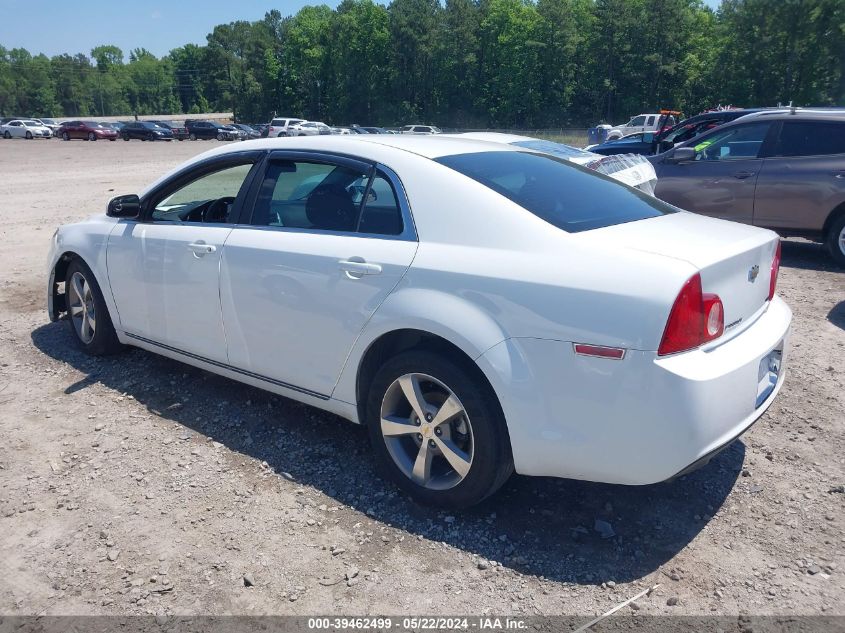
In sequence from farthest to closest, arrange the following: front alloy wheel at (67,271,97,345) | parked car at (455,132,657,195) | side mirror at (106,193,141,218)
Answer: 1. parked car at (455,132,657,195)
2. front alloy wheel at (67,271,97,345)
3. side mirror at (106,193,141,218)

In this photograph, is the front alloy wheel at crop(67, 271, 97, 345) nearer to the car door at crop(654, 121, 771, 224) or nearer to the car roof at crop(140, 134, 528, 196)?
the car roof at crop(140, 134, 528, 196)

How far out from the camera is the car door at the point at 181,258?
4.14 meters

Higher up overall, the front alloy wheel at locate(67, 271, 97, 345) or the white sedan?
the white sedan

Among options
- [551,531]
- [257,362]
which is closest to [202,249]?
[257,362]

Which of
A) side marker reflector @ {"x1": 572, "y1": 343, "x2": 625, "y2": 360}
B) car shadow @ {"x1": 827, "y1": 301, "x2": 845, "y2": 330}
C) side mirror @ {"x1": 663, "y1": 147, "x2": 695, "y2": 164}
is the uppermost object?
side mirror @ {"x1": 663, "y1": 147, "x2": 695, "y2": 164}

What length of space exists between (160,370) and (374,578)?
9.73 ft

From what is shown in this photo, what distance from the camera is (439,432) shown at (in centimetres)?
318

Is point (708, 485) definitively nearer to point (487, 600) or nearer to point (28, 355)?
point (487, 600)

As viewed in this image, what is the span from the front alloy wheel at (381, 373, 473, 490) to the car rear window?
3.13 feet

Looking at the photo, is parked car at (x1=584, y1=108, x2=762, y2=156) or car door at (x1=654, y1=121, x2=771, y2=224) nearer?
car door at (x1=654, y1=121, x2=771, y2=224)

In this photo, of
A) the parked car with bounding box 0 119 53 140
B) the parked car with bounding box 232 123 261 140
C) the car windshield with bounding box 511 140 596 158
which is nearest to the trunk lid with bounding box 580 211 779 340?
the car windshield with bounding box 511 140 596 158

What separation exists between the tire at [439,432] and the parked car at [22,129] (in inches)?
2722

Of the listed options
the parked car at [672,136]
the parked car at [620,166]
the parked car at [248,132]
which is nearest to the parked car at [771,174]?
the parked car at [620,166]

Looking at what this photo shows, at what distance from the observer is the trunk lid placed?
2.85 metres
